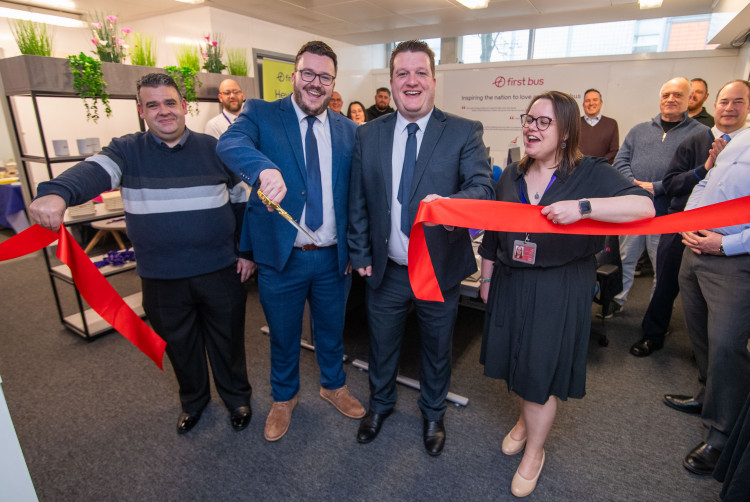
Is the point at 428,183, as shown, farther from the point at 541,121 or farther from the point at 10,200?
the point at 10,200

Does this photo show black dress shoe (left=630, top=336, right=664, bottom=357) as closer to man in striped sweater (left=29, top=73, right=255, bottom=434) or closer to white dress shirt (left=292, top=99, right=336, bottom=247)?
white dress shirt (left=292, top=99, right=336, bottom=247)

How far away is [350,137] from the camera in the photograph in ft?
6.89

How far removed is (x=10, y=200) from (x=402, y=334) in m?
6.76

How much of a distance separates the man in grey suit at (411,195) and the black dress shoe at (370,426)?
0.28 m

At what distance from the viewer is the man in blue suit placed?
1897 mm

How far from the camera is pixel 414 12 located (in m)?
5.85

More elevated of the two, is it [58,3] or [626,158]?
[58,3]

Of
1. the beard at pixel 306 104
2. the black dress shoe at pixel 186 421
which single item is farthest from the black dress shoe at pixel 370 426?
the beard at pixel 306 104

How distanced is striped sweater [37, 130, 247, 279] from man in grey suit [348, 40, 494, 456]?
2.30 feet

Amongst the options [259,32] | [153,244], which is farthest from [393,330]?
[259,32]

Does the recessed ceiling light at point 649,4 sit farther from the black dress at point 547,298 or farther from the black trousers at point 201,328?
→ the black trousers at point 201,328

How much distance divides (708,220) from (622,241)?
2802mm

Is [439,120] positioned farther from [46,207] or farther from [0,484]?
[0,484]

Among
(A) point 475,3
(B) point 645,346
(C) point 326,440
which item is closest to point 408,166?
(C) point 326,440
